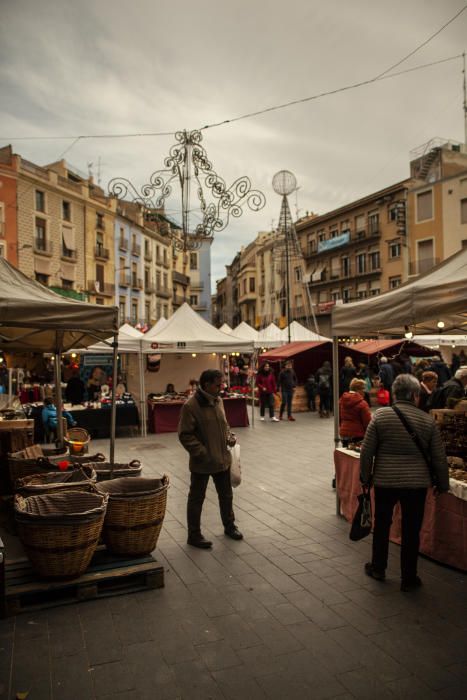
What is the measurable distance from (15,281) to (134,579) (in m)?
2.94

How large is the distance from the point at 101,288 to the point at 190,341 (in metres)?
30.9

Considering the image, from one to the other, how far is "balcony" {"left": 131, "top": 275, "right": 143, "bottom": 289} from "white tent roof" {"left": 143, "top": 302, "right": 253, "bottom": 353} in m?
34.5

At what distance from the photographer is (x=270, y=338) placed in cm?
2489

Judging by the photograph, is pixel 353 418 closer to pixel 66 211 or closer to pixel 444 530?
pixel 444 530

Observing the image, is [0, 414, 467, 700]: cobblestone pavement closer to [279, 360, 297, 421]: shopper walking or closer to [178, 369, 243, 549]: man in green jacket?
[178, 369, 243, 549]: man in green jacket

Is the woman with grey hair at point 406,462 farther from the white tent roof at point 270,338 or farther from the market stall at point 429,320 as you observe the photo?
the white tent roof at point 270,338

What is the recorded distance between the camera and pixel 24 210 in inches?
1372

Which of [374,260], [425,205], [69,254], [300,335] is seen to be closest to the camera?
[300,335]

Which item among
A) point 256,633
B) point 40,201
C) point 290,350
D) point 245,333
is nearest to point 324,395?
point 290,350

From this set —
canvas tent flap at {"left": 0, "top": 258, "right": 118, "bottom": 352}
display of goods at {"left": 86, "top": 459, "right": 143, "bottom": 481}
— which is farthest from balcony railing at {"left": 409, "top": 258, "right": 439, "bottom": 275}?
canvas tent flap at {"left": 0, "top": 258, "right": 118, "bottom": 352}

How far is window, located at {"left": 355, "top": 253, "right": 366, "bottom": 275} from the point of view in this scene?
41.5 m

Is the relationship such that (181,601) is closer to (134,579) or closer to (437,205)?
(134,579)

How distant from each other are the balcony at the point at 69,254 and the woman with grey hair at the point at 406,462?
3776 centimetres

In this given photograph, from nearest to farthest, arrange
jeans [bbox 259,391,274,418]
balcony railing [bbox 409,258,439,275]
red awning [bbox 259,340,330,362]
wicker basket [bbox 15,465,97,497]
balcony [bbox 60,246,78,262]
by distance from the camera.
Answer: wicker basket [bbox 15,465,97,497]
jeans [bbox 259,391,274,418]
red awning [bbox 259,340,330,362]
balcony railing [bbox 409,258,439,275]
balcony [bbox 60,246,78,262]
